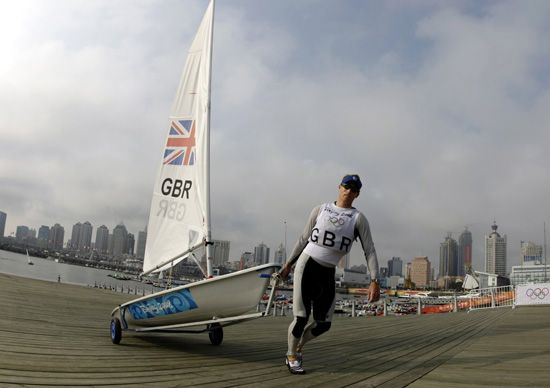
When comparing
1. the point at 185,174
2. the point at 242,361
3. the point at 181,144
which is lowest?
the point at 242,361

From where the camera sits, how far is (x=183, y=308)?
150 inches

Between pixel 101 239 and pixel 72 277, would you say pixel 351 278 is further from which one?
pixel 101 239

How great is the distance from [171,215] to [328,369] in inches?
153

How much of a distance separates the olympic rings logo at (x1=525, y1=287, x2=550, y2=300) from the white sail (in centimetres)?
1737

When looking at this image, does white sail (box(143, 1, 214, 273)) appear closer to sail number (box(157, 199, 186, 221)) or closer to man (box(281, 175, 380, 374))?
sail number (box(157, 199, 186, 221))

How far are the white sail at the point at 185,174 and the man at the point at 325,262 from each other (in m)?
2.55

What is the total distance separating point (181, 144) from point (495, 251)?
705 feet

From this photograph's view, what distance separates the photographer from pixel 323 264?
334 centimetres

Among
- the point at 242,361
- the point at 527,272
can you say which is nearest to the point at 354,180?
the point at 242,361

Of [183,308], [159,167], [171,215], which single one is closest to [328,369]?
[183,308]

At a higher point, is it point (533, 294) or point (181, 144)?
point (181, 144)

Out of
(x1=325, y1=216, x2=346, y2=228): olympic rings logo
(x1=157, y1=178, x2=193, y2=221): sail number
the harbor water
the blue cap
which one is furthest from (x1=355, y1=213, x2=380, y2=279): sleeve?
the harbor water

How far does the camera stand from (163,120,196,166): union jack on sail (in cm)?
636

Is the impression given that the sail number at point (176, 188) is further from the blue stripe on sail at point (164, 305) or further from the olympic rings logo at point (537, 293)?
the olympic rings logo at point (537, 293)
